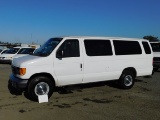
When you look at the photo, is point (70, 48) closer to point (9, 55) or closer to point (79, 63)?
point (79, 63)

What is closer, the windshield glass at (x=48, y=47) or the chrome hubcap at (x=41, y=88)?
the chrome hubcap at (x=41, y=88)

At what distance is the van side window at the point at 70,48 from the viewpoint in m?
8.49

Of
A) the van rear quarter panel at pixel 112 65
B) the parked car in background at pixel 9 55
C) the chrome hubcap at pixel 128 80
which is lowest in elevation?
the chrome hubcap at pixel 128 80

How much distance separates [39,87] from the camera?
8.12 meters

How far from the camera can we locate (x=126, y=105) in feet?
25.0

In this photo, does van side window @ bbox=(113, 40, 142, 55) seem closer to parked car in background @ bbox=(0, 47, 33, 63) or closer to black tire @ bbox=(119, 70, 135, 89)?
black tire @ bbox=(119, 70, 135, 89)

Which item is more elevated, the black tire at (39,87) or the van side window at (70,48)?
the van side window at (70,48)

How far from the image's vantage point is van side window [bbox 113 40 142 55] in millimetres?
9883

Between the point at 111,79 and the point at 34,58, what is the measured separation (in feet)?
10.6

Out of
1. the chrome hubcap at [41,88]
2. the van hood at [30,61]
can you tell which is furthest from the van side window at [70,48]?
the chrome hubcap at [41,88]

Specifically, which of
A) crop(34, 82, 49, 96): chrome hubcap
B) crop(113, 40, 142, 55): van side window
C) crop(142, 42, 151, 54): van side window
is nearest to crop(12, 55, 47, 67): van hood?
crop(34, 82, 49, 96): chrome hubcap

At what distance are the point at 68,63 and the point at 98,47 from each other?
1492mm

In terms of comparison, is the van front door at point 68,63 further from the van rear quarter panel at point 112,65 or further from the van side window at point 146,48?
the van side window at point 146,48

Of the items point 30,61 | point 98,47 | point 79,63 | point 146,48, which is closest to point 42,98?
point 30,61
